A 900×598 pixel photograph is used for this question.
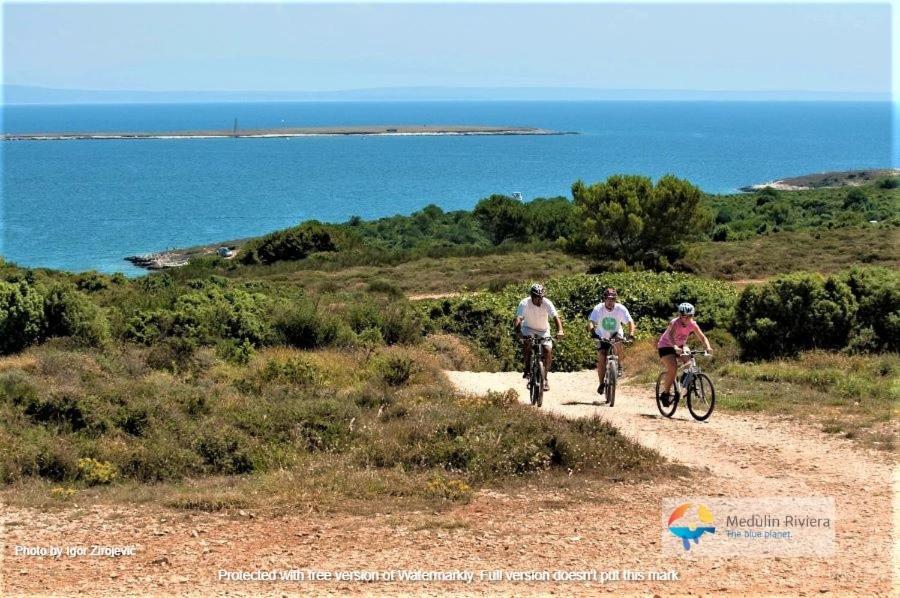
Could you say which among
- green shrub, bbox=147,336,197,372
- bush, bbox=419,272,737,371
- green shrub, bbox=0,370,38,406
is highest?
green shrub, bbox=0,370,38,406

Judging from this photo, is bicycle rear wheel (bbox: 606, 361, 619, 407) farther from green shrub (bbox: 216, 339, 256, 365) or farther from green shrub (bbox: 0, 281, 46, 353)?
green shrub (bbox: 0, 281, 46, 353)

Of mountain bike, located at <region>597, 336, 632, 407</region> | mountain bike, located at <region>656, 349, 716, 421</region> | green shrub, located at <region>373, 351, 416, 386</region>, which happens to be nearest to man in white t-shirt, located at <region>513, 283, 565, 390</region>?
mountain bike, located at <region>597, 336, 632, 407</region>

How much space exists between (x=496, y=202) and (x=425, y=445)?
215 ft

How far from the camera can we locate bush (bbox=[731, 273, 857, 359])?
1745 centimetres

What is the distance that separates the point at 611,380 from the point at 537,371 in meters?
1.03

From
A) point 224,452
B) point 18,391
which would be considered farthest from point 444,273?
point 224,452

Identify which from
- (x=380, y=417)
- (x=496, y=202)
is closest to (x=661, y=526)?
(x=380, y=417)

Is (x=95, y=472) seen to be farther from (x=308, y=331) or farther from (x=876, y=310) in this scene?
(x=876, y=310)

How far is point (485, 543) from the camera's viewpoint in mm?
7672

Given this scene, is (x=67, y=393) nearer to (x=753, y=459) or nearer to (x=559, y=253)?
(x=753, y=459)

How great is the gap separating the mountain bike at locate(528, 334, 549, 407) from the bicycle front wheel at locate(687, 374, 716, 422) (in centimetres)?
194

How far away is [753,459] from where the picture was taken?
10.3 meters

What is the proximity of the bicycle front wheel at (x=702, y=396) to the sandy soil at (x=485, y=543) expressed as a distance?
2.31 metres

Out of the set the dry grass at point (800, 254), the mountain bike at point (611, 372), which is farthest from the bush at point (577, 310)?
the dry grass at point (800, 254)
